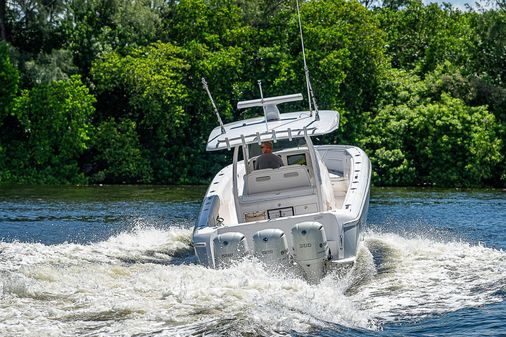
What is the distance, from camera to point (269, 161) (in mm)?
13695

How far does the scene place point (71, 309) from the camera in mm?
9203

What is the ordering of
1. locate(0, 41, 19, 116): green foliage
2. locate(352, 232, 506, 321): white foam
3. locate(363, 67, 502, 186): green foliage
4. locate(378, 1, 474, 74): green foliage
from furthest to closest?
locate(378, 1, 474, 74): green foliage
locate(0, 41, 19, 116): green foliage
locate(363, 67, 502, 186): green foliage
locate(352, 232, 506, 321): white foam

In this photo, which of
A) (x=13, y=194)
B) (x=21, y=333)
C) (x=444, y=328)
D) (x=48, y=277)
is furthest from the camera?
(x=13, y=194)

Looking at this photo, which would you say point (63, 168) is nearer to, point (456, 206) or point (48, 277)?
point (456, 206)

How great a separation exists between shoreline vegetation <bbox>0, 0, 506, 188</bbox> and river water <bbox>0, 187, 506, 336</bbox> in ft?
38.3

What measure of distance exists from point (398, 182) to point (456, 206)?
6892mm

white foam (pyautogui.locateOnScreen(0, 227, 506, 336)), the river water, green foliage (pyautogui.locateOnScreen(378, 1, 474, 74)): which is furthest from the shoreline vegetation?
white foam (pyautogui.locateOnScreen(0, 227, 506, 336))

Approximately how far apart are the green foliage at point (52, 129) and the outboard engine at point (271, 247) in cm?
1782

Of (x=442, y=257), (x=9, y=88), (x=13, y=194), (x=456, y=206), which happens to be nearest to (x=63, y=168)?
(x=9, y=88)

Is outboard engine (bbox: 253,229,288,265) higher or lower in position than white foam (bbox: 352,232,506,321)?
higher

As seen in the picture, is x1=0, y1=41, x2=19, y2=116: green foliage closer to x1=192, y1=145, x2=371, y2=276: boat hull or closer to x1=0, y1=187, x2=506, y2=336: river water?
x1=0, y1=187, x2=506, y2=336: river water

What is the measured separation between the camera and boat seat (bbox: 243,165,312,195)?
43.2ft

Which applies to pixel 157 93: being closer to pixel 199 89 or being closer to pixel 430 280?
pixel 199 89

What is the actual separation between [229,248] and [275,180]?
2415mm
